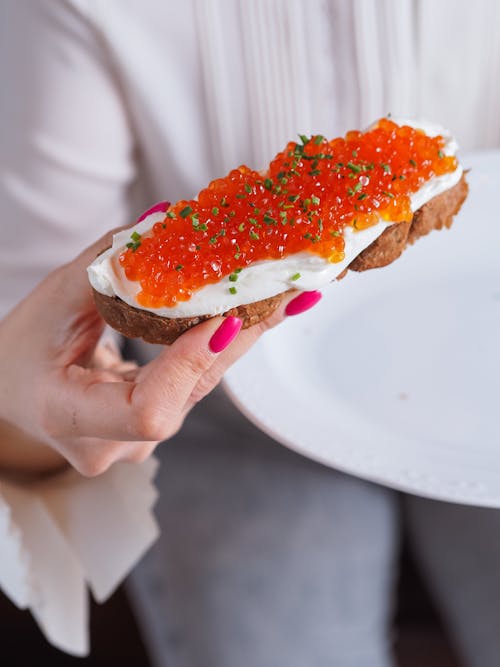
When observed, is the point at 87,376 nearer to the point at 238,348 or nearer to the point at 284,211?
the point at 238,348

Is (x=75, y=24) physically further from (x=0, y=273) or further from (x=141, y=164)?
(x=0, y=273)

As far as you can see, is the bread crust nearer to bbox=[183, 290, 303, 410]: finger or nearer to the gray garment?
bbox=[183, 290, 303, 410]: finger

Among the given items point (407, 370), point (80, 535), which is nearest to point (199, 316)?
point (407, 370)

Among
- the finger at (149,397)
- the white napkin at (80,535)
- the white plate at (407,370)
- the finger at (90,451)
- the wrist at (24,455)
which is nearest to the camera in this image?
the finger at (149,397)

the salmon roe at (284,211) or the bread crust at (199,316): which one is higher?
the salmon roe at (284,211)

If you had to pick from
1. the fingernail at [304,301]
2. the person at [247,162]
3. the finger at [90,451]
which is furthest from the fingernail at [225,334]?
the person at [247,162]

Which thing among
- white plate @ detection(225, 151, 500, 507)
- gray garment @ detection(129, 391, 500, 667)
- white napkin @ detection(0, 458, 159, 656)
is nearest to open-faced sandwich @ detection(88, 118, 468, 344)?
white plate @ detection(225, 151, 500, 507)

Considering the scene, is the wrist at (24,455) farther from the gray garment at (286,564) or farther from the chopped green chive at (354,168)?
the chopped green chive at (354,168)
